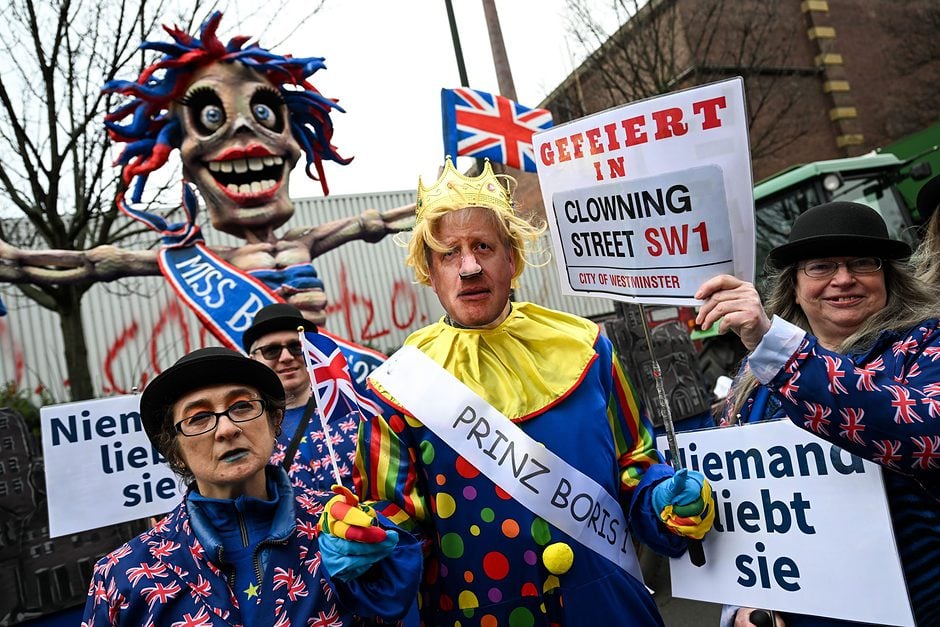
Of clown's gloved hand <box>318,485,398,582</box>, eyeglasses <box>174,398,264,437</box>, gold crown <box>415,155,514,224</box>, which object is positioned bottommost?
clown's gloved hand <box>318,485,398,582</box>

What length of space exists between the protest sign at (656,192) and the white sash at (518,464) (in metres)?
0.46

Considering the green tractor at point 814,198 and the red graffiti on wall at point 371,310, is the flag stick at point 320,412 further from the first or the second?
the red graffiti on wall at point 371,310

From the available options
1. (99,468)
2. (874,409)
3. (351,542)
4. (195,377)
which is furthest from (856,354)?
(99,468)

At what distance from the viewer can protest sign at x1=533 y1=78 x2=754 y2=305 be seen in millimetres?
1560

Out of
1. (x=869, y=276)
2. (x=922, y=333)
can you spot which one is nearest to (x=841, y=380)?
(x=922, y=333)

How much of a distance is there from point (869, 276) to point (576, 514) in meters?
1.06

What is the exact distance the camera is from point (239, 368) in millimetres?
1918

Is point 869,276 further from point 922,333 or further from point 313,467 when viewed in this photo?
point 313,467

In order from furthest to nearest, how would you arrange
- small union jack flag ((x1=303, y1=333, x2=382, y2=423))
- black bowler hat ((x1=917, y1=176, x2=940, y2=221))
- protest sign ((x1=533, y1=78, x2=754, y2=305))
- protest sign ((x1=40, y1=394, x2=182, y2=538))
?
1. protest sign ((x1=40, y1=394, x2=182, y2=538))
2. small union jack flag ((x1=303, y1=333, x2=382, y2=423))
3. black bowler hat ((x1=917, y1=176, x2=940, y2=221))
4. protest sign ((x1=533, y1=78, x2=754, y2=305))

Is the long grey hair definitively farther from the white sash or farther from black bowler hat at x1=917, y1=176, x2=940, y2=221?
the white sash

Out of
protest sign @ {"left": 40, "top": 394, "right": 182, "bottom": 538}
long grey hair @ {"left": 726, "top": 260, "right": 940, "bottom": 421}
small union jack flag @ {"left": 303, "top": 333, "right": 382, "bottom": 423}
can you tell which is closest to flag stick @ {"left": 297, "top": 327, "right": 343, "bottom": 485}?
small union jack flag @ {"left": 303, "top": 333, "right": 382, "bottom": 423}

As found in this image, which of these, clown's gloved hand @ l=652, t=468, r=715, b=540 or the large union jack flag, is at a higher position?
the large union jack flag

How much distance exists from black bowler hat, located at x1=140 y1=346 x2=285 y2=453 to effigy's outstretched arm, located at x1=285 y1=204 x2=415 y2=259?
3.69 metres

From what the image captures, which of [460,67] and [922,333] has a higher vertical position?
[460,67]
